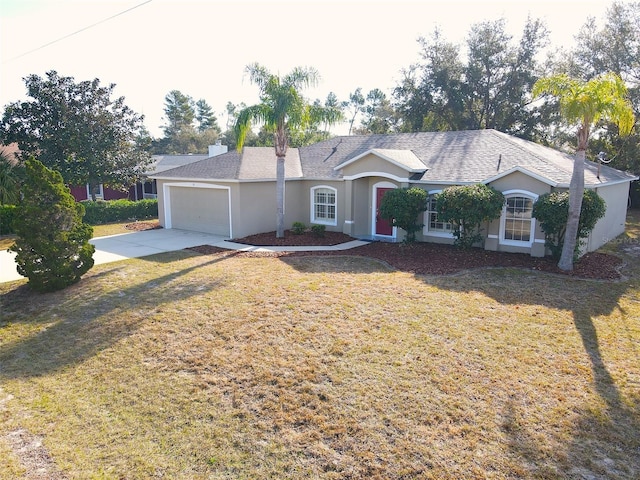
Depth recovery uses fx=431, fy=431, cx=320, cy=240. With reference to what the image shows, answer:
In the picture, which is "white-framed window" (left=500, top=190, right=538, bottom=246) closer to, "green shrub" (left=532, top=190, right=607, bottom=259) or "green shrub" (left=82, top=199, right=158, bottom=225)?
"green shrub" (left=532, top=190, right=607, bottom=259)

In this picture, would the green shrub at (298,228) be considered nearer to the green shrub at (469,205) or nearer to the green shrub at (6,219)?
the green shrub at (469,205)

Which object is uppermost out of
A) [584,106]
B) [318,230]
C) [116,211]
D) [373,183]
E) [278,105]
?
[278,105]

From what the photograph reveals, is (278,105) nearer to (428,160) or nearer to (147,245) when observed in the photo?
(428,160)

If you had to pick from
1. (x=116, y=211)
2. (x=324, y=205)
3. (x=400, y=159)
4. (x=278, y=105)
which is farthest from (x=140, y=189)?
(x=400, y=159)

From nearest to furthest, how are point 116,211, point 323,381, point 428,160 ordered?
point 323,381
point 428,160
point 116,211

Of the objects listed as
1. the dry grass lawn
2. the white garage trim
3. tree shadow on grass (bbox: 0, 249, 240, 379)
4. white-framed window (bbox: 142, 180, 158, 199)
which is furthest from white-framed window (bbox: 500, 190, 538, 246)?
white-framed window (bbox: 142, 180, 158, 199)

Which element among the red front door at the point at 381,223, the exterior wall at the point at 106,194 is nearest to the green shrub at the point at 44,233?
the red front door at the point at 381,223
